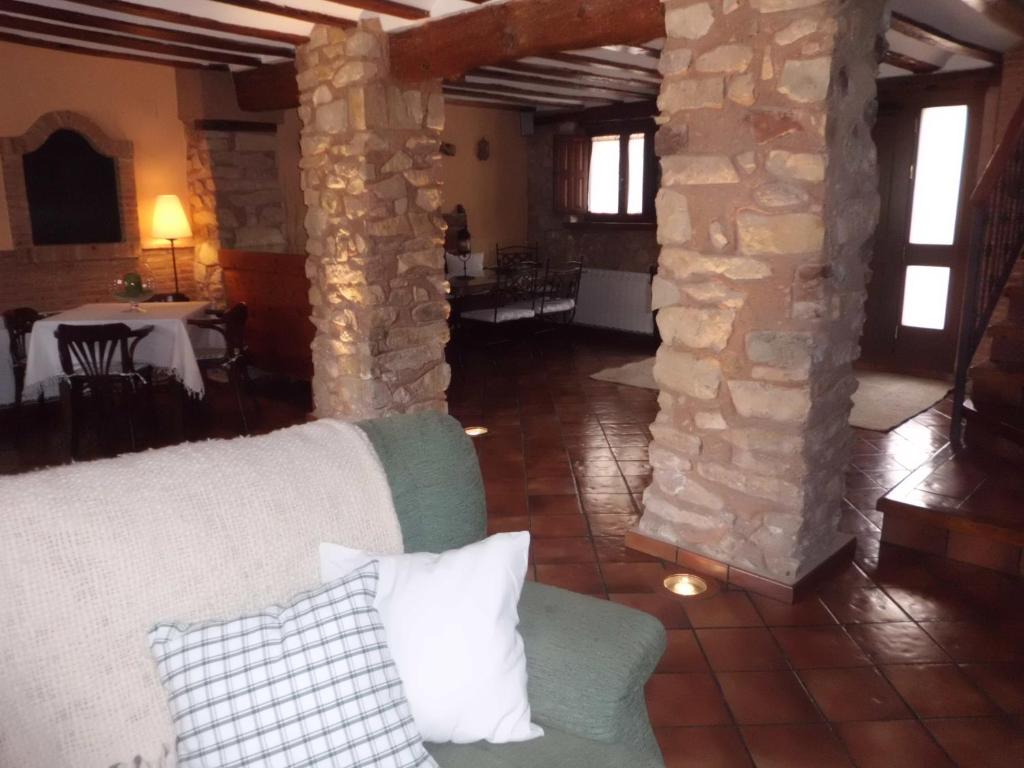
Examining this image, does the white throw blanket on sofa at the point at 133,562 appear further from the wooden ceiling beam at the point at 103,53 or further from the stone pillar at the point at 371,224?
the wooden ceiling beam at the point at 103,53

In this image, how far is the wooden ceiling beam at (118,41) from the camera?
4336mm

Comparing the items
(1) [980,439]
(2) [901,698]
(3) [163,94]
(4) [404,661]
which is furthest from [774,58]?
(3) [163,94]

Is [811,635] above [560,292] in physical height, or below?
below

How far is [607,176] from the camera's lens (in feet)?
25.8

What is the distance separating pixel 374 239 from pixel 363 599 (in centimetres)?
300

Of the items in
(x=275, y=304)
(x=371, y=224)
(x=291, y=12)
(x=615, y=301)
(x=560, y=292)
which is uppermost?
(x=291, y=12)

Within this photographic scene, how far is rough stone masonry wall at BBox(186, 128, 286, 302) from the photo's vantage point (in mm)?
5773

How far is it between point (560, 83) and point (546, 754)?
571 cm

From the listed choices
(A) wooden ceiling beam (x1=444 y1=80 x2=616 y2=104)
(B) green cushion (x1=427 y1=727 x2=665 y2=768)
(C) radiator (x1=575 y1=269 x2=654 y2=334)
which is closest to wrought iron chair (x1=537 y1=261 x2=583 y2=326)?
(C) radiator (x1=575 y1=269 x2=654 y2=334)

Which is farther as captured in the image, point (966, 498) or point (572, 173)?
point (572, 173)

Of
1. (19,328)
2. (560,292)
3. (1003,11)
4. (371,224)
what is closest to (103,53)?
(19,328)

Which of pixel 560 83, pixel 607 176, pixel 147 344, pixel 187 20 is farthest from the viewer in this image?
pixel 607 176

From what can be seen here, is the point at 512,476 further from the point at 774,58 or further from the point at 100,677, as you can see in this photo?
the point at 100,677

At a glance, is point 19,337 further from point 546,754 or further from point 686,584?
point 546,754
